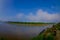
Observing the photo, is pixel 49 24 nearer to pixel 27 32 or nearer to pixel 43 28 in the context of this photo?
pixel 43 28

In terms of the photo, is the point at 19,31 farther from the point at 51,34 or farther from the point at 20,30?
the point at 51,34

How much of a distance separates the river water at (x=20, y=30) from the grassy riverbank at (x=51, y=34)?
0.03 meters

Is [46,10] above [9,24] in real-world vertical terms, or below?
above

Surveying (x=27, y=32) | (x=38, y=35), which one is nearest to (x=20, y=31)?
(x=27, y=32)

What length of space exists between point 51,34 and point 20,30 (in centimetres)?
30

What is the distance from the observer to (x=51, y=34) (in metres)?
1.01

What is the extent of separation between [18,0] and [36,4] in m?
0.18

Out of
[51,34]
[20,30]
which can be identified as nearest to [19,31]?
[20,30]

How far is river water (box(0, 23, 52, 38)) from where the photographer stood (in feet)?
3.37

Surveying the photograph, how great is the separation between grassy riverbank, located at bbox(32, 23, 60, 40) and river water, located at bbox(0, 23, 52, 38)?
0.11ft

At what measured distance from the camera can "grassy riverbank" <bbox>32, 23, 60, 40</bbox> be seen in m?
1.01

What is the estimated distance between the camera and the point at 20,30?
1.04 metres

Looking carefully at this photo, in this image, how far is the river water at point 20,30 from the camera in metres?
1.03

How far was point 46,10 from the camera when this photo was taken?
3.39 feet
